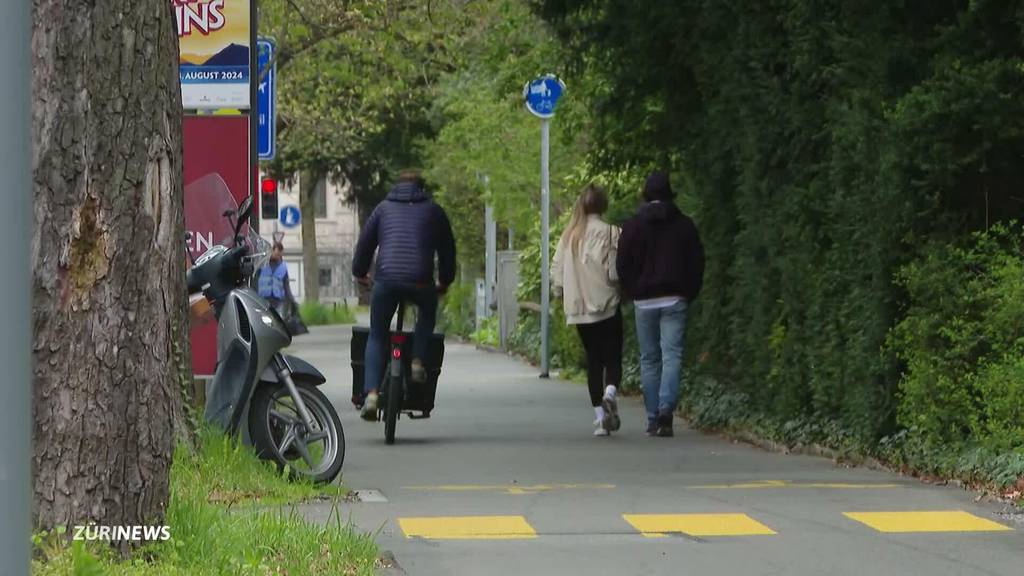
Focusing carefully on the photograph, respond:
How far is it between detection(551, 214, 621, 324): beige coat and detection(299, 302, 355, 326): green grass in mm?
37903

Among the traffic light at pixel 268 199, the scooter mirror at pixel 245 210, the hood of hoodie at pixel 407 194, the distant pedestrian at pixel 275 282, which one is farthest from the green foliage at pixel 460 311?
the scooter mirror at pixel 245 210

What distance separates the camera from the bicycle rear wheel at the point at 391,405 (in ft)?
44.4

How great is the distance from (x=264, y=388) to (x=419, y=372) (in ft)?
11.5

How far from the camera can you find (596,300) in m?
15.3

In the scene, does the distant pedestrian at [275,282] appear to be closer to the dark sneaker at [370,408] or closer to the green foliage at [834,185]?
the green foliage at [834,185]

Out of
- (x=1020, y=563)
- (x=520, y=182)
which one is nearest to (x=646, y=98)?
(x=1020, y=563)

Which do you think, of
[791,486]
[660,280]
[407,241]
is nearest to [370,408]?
[407,241]

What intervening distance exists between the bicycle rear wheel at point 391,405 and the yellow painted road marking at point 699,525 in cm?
431

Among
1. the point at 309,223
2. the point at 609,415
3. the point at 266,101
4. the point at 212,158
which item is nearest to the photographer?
the point at 212,158

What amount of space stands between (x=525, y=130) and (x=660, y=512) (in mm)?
20543

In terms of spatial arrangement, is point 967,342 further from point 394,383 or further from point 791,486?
point 394,383

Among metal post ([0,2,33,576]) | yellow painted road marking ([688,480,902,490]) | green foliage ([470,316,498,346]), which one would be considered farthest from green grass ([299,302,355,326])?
metal post ([0,2,33,576])

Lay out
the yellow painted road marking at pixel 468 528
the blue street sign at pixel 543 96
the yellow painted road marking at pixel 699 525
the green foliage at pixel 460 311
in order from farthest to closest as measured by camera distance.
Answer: the green foliage at pixel 460 311 < the blue street sign at pixel 543 96 < the yellow painted road marking at pixel 699 525 < the yellow painted road marking at pixel 468 528

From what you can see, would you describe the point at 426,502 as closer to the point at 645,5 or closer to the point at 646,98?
the point at 645,5
